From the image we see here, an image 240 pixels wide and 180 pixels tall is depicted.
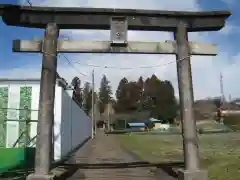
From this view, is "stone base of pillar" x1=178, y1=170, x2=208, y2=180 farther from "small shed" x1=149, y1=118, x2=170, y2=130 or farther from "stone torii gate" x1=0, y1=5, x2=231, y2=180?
"small shed" x1=149, y1=118, x2=170, y2=130

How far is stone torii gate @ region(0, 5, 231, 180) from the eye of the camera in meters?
8.91

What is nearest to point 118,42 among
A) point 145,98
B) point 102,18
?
point 102,18

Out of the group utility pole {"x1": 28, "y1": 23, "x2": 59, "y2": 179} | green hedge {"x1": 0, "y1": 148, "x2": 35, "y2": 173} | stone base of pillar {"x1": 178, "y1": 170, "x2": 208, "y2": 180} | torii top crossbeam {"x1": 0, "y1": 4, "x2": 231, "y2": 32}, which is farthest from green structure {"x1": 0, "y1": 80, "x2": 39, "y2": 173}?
stone base of pillar {"x1": 178, "y1": 170, "x2": 208, "y2": 180}

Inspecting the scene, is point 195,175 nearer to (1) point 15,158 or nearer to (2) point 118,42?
(2) point 118,42

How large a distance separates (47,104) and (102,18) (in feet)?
8.99

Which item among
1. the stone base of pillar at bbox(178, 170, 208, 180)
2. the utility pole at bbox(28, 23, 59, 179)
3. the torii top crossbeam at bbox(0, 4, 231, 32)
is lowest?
the stone base of pillar at bbox(178, 170, 208, 180)

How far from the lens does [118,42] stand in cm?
918

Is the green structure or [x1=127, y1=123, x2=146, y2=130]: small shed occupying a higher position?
[x1=127, y1=123, x2=146, y2=130]: small shed

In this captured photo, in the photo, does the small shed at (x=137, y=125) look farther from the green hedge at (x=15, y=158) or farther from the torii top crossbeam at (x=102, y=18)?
the torii top crossbeam at (x=102, y=18)

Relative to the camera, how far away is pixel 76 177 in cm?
1102

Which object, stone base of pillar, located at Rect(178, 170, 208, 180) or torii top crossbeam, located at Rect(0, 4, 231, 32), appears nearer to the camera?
stone base of pillar, located at Rect(178, 170, 208, 180)

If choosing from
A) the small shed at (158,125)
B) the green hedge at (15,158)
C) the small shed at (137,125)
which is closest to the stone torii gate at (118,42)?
the green hedge at (15,158)

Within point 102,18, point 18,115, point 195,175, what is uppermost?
point 102,18

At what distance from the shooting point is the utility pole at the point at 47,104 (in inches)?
339
